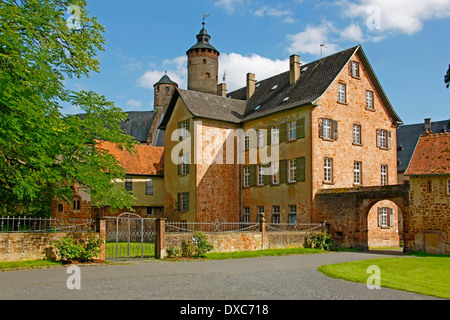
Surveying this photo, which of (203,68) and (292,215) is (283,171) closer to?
(292,215)

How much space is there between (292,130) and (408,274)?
54.0 feet

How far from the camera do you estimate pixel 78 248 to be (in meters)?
17.4

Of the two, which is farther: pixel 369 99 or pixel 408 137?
pixel 408 137

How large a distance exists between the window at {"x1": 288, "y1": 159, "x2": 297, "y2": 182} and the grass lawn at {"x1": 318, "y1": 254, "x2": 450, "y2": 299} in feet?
36.9

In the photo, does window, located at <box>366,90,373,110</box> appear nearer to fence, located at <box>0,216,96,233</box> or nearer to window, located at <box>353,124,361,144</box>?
window, located at <box>353,124,361,144</box>

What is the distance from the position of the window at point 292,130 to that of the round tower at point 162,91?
4032cm

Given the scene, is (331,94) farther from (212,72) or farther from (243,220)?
(212,72)

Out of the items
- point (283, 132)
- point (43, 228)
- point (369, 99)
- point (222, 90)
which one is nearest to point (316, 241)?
point (283, 132)

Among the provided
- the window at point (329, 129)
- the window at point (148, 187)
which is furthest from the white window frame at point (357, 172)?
the window at point (148, 187)

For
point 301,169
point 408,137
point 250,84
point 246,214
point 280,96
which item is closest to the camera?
point 301,169

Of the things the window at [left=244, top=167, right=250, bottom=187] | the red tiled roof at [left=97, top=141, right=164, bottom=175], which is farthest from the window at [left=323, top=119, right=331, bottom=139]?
the red tiled roof at [left=97, top=141, right=164, bottom=175]

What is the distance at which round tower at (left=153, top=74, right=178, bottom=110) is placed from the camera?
227ft

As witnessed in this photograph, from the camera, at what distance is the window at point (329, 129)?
29.7 meters
